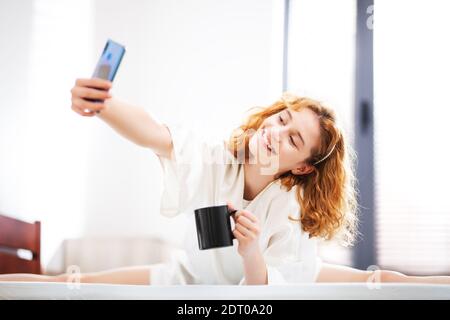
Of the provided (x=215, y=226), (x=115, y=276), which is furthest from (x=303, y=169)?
(x=115, y=276)

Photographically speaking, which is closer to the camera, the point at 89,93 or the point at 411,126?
the point at 89,93

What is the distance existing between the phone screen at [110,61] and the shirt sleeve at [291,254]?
44cm

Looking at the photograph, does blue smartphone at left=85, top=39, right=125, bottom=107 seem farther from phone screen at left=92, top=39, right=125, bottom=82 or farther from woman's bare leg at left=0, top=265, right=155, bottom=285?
woman's bare leg at left=0, top=265, right=155, bottom=285

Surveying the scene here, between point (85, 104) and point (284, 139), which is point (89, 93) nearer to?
point (85, 104)

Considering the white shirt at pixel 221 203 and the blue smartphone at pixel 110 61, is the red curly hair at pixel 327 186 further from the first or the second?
the blue smartphone at pixel 110 61

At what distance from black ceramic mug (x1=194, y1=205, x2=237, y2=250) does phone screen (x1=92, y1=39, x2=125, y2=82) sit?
26cm

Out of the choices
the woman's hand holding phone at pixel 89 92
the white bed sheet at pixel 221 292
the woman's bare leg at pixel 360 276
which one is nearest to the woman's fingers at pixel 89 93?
the woman's hand holding phone at pixel 89 92

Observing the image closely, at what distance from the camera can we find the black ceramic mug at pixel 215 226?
0.86 meters

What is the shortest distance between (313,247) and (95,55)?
1.92 ft

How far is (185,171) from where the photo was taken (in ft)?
3.22

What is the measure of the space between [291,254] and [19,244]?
1.71 ft

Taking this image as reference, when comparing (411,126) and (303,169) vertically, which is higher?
(411,126)

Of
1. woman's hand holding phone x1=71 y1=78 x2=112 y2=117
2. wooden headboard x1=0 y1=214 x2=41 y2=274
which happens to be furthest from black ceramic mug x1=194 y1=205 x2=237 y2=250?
wooden headboard x1=0 y1=214 x2=41 y2=274

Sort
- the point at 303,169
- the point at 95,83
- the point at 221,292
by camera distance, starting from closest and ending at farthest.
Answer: the point at 95,83, the point at 221,292, the point at 303,169
